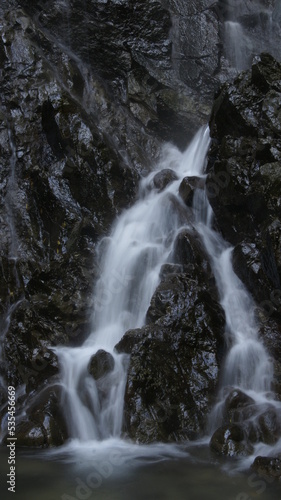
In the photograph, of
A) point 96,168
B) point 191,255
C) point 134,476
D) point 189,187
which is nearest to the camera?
point 134,476

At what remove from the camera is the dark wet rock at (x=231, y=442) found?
21.3 feet

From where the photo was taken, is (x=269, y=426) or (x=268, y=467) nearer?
(x=268, y=467)

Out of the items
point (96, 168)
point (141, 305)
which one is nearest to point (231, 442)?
point (141, 305)

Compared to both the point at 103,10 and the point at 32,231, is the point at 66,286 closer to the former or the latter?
the point at 32,231

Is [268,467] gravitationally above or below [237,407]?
below

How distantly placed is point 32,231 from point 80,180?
6.64 ft

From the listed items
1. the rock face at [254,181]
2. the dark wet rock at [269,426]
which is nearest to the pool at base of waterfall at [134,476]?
the dark wet rock at [269,426]

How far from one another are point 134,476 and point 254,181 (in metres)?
7.06

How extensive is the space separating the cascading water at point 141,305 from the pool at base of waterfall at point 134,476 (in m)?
0.98

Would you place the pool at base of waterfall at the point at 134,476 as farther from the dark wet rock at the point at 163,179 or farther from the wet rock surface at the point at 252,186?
the dark wet rock at the point at 163,179

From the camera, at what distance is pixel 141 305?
10.5 metres

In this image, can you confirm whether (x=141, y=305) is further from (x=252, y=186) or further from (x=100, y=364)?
(x=252, y=186)

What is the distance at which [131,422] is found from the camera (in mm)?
7613

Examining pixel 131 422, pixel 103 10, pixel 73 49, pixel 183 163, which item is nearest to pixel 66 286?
pixel 131 422
